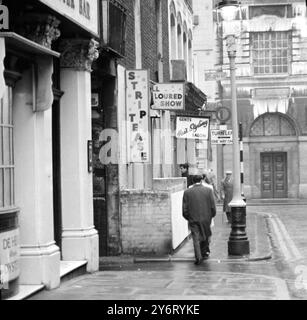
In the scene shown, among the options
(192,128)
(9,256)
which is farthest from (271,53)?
(9,256)

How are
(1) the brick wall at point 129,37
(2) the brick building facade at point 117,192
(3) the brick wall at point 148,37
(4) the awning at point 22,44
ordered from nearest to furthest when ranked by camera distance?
(4) the awning at point 22,44 < (2) the brick building facade at point 117,192 < (1) the brick wall at point 129,37 < (3) the brick wall at point 148,37

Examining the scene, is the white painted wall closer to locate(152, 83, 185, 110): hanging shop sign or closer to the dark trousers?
the dark trousers

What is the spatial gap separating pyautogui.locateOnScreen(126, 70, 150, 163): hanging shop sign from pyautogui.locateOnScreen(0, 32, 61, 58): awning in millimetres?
5821

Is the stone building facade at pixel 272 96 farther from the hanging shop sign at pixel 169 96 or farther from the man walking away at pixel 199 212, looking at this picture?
the man walking away at pixel 199 212

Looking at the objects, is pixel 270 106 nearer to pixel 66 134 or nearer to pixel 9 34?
pixel 66 134

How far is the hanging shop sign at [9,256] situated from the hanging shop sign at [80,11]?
10.1 ft

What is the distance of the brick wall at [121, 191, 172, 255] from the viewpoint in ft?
49.1

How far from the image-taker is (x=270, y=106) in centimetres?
3997

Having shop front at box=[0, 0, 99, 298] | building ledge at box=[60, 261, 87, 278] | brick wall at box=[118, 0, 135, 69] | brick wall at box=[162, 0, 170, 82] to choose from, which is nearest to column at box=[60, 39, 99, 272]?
building ledge at box=[60, 261, 87, 278]

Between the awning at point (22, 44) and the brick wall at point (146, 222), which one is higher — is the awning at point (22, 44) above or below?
above

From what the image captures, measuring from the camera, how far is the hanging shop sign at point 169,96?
54.0ft

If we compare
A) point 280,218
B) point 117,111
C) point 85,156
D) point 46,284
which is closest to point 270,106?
point 280,218

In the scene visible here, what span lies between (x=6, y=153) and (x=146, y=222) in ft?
19.4

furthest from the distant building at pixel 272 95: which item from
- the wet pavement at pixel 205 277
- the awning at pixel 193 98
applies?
the wet pavement at pixel 205 277
